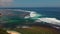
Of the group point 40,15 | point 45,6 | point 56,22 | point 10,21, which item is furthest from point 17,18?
point 56,22

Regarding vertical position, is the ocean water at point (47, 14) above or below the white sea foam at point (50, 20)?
above

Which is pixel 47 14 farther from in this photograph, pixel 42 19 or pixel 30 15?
pixel 30 15

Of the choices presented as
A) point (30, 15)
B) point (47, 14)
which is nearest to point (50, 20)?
point (47, 14)

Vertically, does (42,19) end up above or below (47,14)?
below

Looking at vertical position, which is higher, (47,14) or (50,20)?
(47,14)

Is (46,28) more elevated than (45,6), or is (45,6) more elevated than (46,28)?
(45,6)

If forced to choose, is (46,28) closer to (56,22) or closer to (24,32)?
(56,22)

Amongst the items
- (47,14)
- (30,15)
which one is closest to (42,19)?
(47,14)

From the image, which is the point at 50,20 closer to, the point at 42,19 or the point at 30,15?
the point at 42,19

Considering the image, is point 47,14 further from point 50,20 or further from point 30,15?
point 30,15

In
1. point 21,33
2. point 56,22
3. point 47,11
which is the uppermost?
point 47,11

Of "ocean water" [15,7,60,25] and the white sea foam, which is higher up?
"ocean water" [15,7,60,25]
